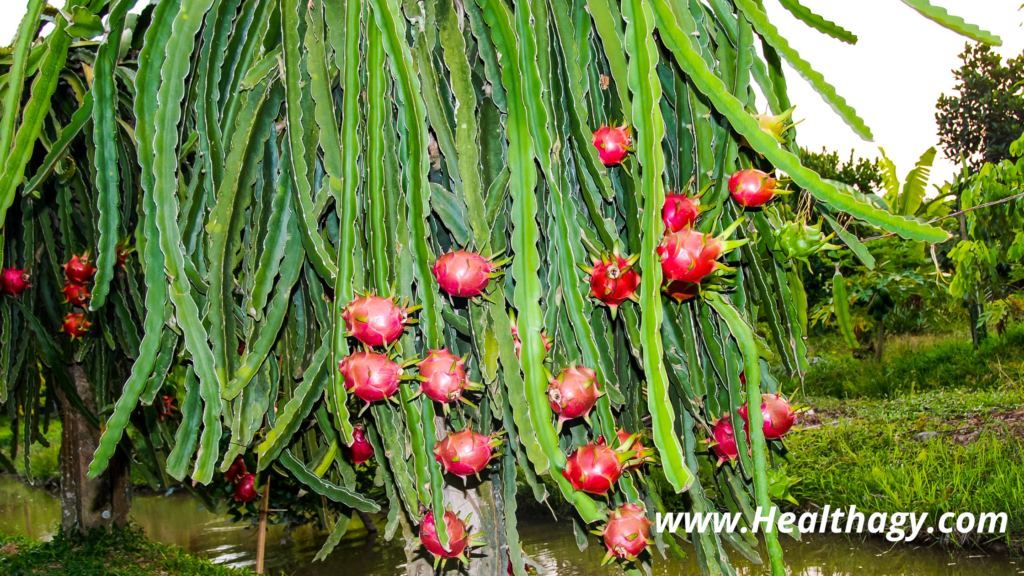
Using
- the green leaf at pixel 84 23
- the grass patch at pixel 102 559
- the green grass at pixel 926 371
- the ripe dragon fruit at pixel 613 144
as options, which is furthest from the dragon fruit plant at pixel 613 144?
the green grass at pixel 926 371

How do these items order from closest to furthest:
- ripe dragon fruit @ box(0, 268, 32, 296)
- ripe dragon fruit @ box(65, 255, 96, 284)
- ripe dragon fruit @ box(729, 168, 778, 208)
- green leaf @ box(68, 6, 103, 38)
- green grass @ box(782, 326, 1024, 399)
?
ripe dragon fruit @ box(729, 168, 778, 208), green leaf @ box(68, 6, 103, 38), ripe dragon fruit @ box(65, 255, 96, 284), ripe dragon fruit @ box(0, 268, 32, 296), green grass @ box(782, 326, 1024, 399)

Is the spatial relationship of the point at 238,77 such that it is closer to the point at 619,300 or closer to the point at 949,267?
the point at 619,300

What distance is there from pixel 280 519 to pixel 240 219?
4725mm

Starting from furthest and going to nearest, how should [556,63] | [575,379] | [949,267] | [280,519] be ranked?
[949,267] < [280,519] < [556,63] < [575,379]

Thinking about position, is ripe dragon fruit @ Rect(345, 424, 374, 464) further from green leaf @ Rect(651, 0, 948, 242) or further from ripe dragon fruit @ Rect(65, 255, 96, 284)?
ripe dragon fruit @ Rect(65, 255, 96, 284)

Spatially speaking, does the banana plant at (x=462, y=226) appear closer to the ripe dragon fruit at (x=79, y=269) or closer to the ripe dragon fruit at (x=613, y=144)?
the ripe dragon fruit at (x=613, y=144)

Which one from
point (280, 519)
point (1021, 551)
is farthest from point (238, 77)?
point (1021, 551)

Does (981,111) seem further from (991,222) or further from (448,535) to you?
(448,535)

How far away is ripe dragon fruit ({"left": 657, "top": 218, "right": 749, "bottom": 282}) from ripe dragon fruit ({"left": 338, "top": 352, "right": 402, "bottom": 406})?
346 millimetres

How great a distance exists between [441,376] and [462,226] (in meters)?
0.24

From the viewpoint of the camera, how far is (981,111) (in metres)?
16.9

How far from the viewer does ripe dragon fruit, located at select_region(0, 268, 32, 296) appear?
195 centimetres

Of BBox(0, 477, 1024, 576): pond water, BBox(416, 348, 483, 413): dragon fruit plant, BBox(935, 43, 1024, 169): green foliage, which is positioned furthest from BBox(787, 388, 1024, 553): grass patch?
BBox(935, 43, 1024, 169): green foliage

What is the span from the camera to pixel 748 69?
0.91 meters
